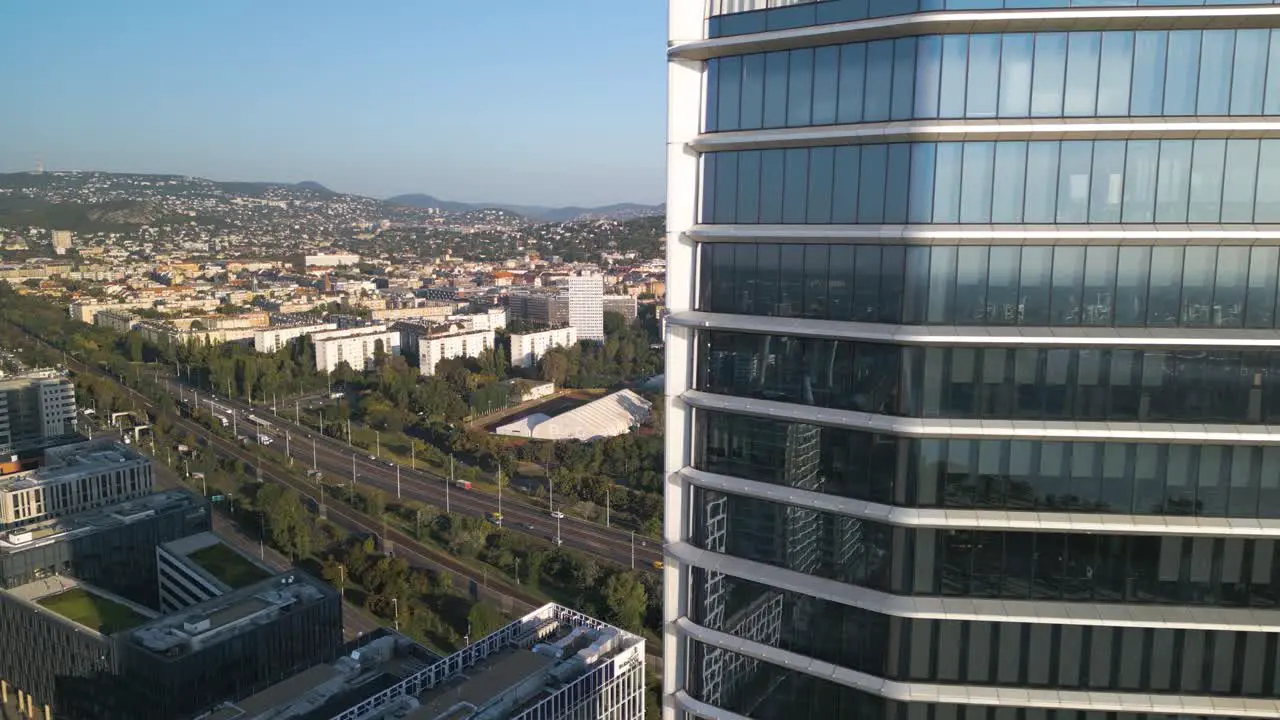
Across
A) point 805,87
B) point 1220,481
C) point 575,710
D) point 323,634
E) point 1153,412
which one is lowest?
point 323,634

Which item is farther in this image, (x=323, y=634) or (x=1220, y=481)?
(x=323, y=634)

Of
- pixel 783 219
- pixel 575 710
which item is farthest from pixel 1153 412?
pixel 575 710

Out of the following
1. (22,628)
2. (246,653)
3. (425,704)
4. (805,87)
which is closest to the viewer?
(805,87)

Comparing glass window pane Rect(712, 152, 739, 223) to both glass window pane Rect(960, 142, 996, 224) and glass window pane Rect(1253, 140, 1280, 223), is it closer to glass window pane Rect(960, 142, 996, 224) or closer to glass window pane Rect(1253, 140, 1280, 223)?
glass window pane Rect(960, 142, 996, 224)

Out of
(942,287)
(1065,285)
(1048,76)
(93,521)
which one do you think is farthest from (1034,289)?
(93,521)

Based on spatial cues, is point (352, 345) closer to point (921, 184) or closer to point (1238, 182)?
point (921, 184)

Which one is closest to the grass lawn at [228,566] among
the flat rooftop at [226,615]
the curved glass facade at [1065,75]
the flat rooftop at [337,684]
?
the flat rooftop at [226,615]

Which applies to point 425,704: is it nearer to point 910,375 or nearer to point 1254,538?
point 910,375
